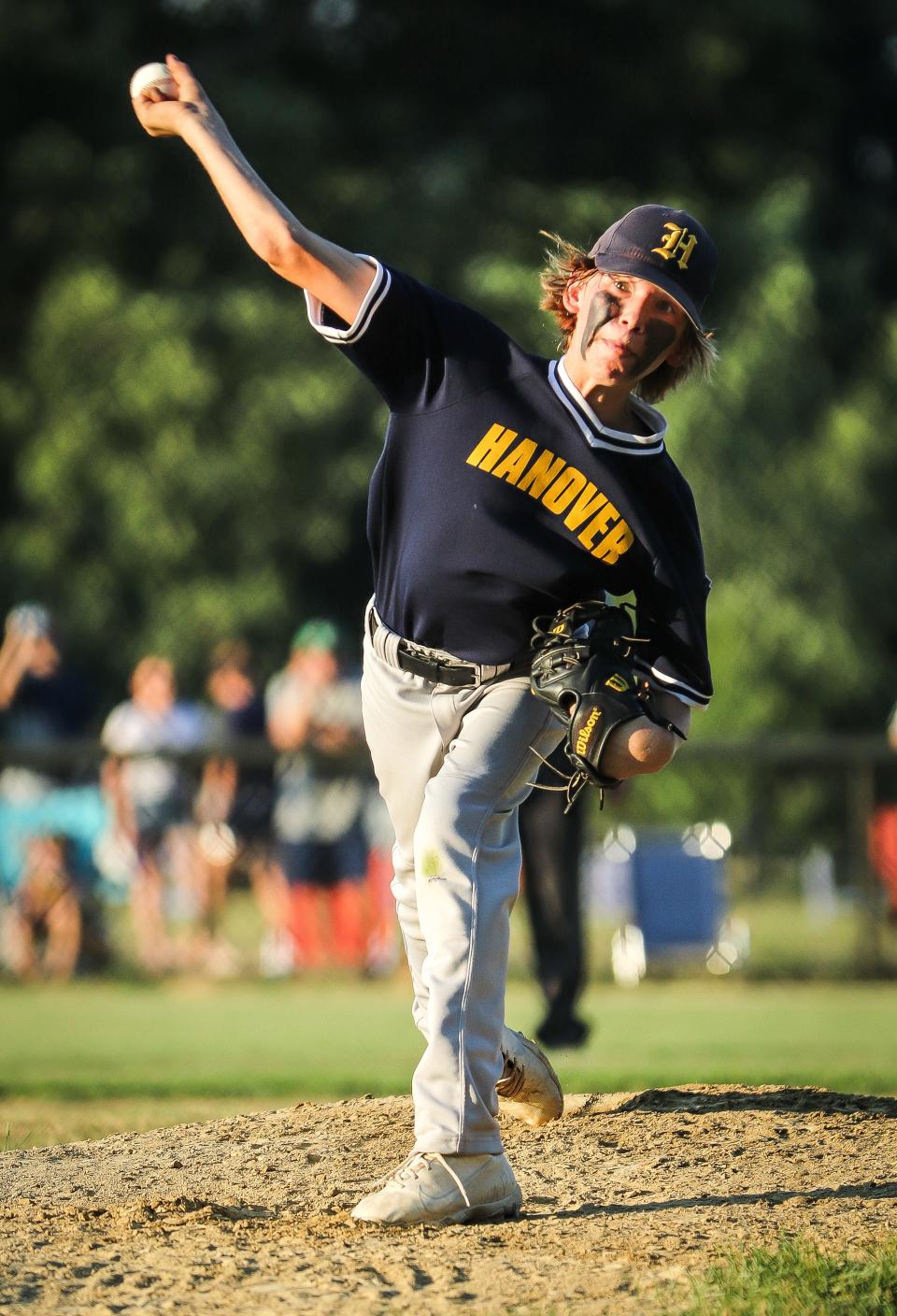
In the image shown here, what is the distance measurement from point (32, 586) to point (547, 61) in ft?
38.9

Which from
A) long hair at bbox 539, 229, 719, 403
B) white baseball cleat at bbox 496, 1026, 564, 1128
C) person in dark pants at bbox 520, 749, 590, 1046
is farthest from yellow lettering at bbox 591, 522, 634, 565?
person in dark pants at bbox 520, 749, 590, 1046

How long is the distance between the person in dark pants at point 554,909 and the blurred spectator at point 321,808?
4.48 metres

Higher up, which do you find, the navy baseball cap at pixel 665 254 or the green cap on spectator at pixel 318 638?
the green cap on spectator at pixel 318 638

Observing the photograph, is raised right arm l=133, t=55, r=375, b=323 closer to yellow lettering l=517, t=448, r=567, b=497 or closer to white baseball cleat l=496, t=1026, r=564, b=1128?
yellow lettering l=517, t=448, r=567, b=497

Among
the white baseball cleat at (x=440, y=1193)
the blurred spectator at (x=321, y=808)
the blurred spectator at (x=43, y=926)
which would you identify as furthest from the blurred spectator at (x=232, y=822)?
the white baseball cleat at (x=440, y=1193)

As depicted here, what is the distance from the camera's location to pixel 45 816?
1221 cm

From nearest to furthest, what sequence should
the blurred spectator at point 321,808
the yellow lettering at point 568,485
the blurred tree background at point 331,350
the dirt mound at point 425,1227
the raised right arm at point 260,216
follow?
the dirt mound at point 425,1227, the raised right arm at point 260,216, the yellow lettering at point 568,485, the blurred spectator at point 321,808, the blurred tree background at point 331,350

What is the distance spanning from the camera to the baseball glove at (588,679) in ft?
13.3

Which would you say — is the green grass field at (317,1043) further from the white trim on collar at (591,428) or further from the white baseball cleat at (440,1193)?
the white trim on collar at (591,428)

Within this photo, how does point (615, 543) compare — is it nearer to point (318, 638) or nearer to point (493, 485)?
point (493, 485)

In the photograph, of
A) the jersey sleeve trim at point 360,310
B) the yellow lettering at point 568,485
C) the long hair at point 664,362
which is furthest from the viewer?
the long hair at point 664,362

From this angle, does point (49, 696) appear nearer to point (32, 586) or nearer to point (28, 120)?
point (32, 586)

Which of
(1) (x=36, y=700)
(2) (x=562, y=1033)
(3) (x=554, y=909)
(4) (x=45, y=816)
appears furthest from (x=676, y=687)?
(1) (x=36, y=700)

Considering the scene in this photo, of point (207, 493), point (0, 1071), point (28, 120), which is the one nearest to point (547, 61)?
point (28, 120)
